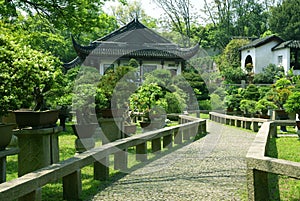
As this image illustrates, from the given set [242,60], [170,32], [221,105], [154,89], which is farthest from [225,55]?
[154,89]

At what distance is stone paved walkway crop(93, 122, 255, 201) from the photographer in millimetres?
4047

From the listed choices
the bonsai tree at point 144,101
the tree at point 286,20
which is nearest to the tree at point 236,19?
the tree at point 286,20

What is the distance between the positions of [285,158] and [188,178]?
2144mm

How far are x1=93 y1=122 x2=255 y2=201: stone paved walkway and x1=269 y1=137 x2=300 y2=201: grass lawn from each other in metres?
0.38

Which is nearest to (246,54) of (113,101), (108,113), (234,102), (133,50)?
(133,50)

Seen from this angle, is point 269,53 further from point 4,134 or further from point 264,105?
point 4,134

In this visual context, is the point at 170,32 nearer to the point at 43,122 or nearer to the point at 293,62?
the point at 293,62

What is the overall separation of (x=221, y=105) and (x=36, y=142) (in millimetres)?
14259

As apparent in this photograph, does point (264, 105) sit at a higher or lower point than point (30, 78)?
lower

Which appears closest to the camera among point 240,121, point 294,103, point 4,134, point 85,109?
point 4,134

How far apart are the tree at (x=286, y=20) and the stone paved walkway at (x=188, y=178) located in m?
31.8

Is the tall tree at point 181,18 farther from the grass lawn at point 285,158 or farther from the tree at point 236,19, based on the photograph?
the grass lawn at point 285,158

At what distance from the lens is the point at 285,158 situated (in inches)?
241

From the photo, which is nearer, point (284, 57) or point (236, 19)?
point (284, 57)
